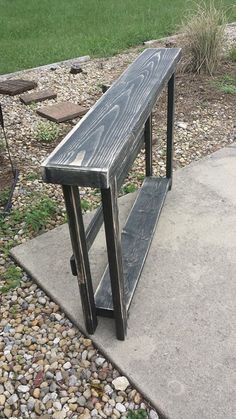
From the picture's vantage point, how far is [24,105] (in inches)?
179

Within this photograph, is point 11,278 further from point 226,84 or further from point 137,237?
point 226,84

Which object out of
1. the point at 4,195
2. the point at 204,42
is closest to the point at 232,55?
the point at 204,42

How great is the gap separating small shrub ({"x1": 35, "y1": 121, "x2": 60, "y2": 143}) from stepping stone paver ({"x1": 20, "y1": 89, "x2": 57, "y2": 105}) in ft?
1.98

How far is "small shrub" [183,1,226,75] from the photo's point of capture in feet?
→ 15.8

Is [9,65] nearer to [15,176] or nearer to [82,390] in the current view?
[15,176]

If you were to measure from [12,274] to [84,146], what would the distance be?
115cm

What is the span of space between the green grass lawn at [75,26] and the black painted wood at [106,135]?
396 centimetres

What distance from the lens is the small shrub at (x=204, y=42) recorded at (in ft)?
15.8

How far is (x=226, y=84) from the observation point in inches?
188

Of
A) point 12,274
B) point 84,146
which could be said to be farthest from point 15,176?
point 84,146

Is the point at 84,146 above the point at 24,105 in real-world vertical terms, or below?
above

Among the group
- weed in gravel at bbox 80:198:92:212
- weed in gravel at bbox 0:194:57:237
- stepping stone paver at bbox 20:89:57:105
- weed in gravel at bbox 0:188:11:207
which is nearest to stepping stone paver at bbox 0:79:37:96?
stepping stone paver at bbox 20:89:57:105

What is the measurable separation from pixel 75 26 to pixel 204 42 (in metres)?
3.60

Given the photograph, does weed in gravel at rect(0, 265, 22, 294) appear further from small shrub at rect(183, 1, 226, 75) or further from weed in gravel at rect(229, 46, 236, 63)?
weed in gravel at rect(229, 46, 236, 63)
